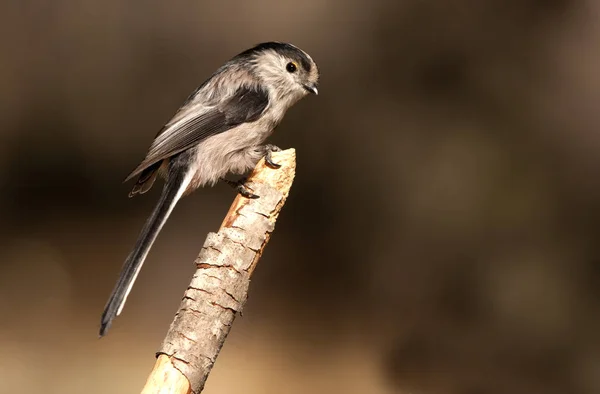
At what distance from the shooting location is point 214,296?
1.68 metres

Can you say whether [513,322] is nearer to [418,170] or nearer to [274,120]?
[418,170]

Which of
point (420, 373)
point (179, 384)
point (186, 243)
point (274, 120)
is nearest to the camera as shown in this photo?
point (179, 384)

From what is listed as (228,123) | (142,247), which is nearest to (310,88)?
(228,123)

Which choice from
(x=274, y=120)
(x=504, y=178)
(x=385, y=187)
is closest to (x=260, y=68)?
(x=274, y=120)

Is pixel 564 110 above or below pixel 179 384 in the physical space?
above

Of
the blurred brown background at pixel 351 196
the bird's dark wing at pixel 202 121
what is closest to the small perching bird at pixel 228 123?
the bird's dark wing at pixel 202 121

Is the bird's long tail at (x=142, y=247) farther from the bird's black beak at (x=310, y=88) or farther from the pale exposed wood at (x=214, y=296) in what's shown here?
the bird's black beak at (x=310, y=88)

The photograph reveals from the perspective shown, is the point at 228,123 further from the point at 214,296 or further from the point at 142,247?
the point at 214,296

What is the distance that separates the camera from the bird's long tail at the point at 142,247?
168 centimetres

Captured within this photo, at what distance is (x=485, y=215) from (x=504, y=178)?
0.17 m

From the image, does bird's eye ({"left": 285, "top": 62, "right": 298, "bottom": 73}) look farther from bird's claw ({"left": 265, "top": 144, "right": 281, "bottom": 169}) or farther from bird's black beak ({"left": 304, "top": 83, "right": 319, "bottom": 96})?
bird's claw ({"left": 265, "top": 144, "right": 281, "bottom": 169})

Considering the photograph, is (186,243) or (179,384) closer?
(179,384)

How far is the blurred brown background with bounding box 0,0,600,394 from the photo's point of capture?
110 inches

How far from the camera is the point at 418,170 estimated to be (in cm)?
293
